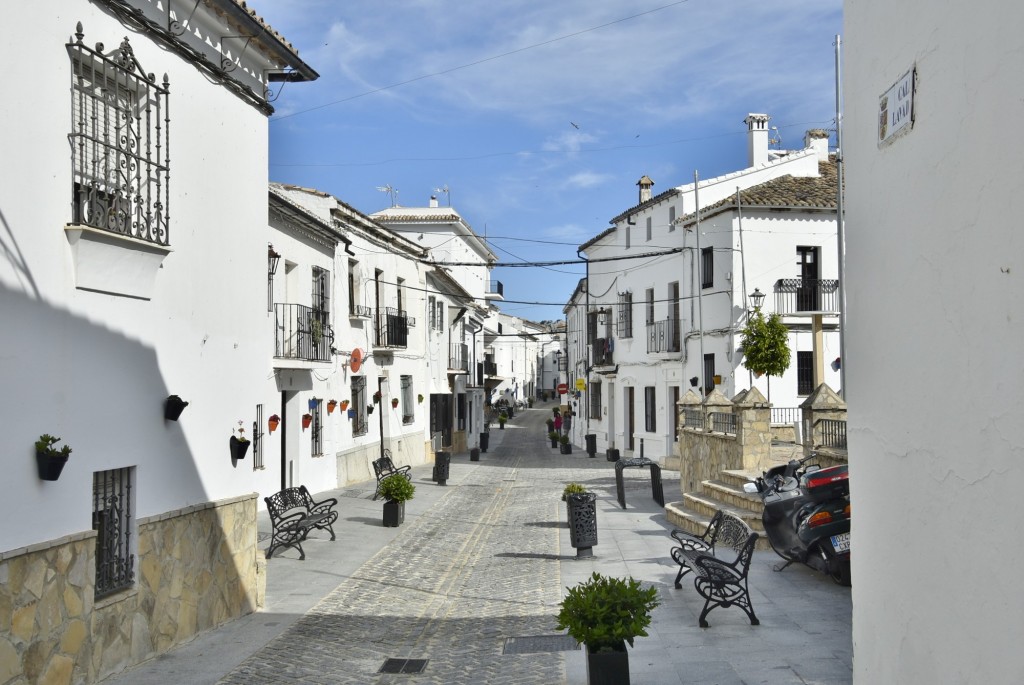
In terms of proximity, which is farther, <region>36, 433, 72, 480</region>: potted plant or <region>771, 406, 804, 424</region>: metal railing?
<region>771, 406, 804, 424</region>: metal railing

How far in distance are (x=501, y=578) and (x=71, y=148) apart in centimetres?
755

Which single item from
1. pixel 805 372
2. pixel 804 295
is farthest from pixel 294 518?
pixel 804 295

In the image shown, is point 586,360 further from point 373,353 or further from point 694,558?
point 694,558

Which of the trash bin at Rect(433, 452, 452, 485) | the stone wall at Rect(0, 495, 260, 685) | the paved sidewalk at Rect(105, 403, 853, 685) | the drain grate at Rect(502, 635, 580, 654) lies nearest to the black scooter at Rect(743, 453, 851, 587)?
the paved sidewalk at Rect(105, 403, 853, 685)

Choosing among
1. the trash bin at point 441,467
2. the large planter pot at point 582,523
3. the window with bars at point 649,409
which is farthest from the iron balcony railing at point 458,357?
the large planter pot at point 582,523

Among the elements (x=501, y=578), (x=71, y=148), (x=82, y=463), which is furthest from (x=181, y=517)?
(x=501, y=578)

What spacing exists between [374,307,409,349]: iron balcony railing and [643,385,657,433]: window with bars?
9.67 metres

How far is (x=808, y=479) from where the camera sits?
10.3 m

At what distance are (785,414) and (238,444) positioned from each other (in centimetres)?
1844

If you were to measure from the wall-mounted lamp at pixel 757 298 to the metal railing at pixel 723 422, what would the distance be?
7.24m

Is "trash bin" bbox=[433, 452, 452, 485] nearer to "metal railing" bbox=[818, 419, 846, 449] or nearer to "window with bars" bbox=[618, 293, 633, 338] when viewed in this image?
"metal railing" bbox=[818, 419, 846, 449]

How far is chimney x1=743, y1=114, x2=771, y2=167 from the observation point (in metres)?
31.8

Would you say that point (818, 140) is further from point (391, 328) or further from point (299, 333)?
point (299, 333)

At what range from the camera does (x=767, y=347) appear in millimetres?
22578
